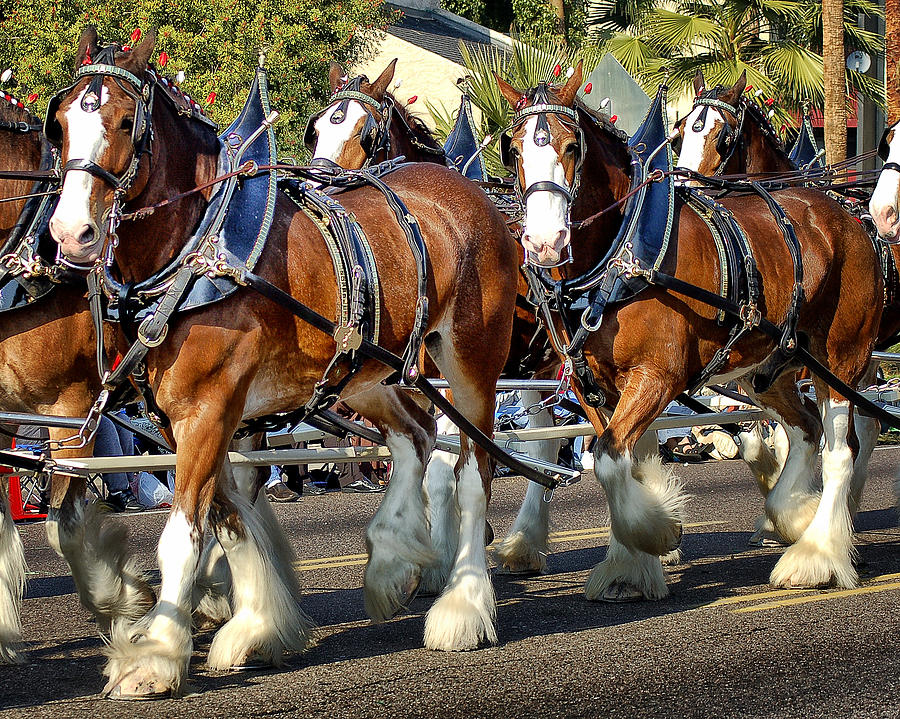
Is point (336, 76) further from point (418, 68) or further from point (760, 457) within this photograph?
point (418, 68)

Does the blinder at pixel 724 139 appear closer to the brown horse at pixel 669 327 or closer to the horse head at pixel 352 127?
the brown horse at pixel 669 327

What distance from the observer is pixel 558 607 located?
6676 mm

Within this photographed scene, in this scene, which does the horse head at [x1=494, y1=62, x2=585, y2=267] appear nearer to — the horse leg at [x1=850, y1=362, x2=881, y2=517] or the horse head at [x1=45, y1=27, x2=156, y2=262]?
the horse head at [x1=45, y1=27, x2=156, y2=262]

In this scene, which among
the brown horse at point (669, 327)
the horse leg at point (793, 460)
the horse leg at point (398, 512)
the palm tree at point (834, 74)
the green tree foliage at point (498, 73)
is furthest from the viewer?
the palm tree at point (834, 74)

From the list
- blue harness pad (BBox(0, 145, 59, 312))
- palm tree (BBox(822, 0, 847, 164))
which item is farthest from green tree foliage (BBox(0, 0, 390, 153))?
blue harness pad (BBox(0, 145, 59, 312))

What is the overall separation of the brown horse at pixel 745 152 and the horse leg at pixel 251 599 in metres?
3.90

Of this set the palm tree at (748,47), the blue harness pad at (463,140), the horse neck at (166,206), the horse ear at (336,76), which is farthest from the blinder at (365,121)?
the palm tree at (748,47)

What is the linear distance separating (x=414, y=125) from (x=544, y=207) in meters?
2.97

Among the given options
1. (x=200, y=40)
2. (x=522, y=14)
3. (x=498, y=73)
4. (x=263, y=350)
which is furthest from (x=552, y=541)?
(x=522, y=14)

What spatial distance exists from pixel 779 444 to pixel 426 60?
887 inches

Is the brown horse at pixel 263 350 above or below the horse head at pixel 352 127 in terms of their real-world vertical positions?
below

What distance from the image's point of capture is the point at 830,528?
7.14 m

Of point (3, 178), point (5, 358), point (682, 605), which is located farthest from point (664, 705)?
point (3, 178)

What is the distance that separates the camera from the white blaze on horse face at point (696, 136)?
8.62 m
